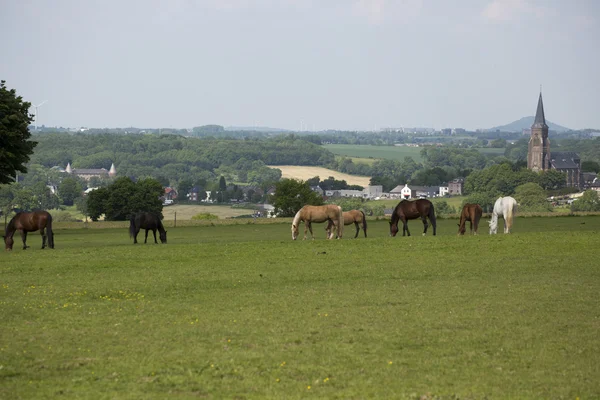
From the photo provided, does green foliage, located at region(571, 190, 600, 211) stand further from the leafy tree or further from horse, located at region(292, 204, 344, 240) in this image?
horse, located at region(292, 204, 344, 240)

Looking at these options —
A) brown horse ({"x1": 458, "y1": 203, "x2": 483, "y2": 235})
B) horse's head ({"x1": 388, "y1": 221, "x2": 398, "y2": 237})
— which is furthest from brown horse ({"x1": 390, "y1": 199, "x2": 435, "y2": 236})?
brown horse ({"x1": 458, "y1": 203, "x2": 483, "y2": 235})

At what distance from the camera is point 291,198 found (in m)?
99.2

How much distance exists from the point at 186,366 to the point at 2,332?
4.49 m

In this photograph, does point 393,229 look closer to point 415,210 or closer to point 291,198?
point 415,210

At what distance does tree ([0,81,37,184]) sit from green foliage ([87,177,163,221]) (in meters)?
45.5

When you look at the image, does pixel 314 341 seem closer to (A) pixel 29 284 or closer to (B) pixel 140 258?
(A) pixel 29 284

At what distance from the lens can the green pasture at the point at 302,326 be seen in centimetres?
1288

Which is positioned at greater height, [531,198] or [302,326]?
[302,326]

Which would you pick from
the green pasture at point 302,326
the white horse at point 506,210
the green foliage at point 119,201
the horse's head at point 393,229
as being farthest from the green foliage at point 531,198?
the green pasture at point 302,326

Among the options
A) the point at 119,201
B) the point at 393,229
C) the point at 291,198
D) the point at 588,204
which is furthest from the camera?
the point at 588,204

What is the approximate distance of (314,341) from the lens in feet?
50.7

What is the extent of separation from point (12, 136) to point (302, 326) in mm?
35867

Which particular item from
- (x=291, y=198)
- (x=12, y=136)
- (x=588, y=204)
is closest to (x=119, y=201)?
(x=291, y=198)

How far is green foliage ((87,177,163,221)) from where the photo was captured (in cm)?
9812
